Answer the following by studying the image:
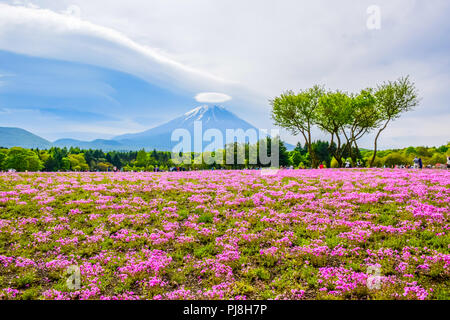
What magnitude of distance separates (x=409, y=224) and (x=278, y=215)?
19.4 feet

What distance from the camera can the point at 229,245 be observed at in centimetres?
1042

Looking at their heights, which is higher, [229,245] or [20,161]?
[20,161]

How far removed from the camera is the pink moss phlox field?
7.69 m

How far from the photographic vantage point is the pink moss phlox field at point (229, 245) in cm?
769

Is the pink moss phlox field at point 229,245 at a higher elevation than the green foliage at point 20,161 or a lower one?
lower

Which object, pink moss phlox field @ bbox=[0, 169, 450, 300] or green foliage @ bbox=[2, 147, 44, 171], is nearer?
pink moss phlox field @ bbox=[0, 169, 450, 300]

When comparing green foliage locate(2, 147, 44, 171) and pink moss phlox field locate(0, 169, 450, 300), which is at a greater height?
green foliage locate(2, 147, 44, 171)

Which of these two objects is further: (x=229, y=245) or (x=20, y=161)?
(x=20, y=161)

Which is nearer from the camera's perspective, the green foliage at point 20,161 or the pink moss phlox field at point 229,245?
the pink moss phlox field at point 229,245

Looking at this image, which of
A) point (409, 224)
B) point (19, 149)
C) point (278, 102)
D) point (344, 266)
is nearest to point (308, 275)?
point (344, 266)
